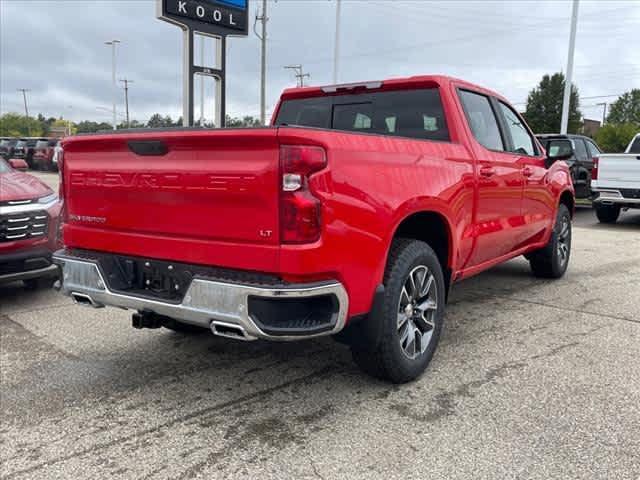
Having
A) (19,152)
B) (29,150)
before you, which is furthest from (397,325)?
(19,152)

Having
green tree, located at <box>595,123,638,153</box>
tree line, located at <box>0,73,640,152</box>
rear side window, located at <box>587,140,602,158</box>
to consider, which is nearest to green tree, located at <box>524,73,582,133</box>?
tree line, located at <box>0,73,640,152</box>

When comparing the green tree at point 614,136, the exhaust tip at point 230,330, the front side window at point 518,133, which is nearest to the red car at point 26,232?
the exhaust tip at point 230,330

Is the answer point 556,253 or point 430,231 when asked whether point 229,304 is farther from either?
point 556,253

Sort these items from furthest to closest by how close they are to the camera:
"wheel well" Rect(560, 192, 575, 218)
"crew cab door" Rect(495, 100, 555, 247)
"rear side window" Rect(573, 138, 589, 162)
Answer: "rear side window" Rect(573, 138, 589, 162) → "wheel well" Rect(560, 192, 575, 218) → "crew cab door" Rect(495, 100, 555, 247)

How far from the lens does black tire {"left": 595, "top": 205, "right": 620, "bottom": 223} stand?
11.9 meters

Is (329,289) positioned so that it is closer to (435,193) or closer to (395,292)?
(395,292)

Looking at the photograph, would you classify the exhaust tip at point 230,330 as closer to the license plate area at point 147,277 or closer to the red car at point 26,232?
the license plate area at point 147,277

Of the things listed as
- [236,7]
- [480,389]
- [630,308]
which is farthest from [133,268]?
[236,7]

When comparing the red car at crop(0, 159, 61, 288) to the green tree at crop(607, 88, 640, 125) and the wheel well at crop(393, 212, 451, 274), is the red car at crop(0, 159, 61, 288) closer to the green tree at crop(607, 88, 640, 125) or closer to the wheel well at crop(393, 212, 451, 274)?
the wheel well at crop(393, 212, 451, 274)

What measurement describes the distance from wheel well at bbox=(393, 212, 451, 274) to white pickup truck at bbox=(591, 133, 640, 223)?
8706mm

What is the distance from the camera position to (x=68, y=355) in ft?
13.6

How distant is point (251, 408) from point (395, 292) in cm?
102

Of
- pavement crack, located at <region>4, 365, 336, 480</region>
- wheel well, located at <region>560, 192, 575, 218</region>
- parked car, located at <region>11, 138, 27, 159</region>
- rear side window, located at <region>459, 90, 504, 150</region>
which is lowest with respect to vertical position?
parked car, located at <region>11, 138, 27, 159</region>

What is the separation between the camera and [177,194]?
2975 mm
